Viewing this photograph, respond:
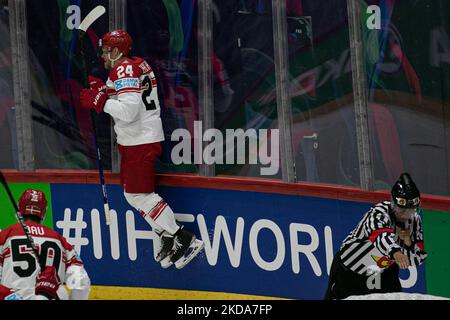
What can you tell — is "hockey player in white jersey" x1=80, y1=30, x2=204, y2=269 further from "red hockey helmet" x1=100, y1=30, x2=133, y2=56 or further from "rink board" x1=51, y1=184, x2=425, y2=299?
"rink board" x1=51, y1=184, x2=425, y2=299

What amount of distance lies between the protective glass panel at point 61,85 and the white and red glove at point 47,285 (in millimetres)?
2675

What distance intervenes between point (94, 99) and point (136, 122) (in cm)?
35

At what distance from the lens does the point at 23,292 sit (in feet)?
27.7

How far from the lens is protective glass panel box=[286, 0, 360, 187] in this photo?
1006 centimetres

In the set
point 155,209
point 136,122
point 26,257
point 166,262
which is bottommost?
point 166,262

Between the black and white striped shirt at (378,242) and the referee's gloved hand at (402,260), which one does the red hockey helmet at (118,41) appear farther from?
the referee's gloved hand at (402,260)

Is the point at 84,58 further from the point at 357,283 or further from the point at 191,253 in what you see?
the point at 357,283

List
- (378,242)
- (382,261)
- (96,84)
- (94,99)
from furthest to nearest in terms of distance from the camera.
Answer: (96,84)
(94,99)
(382,261)
(378,242)

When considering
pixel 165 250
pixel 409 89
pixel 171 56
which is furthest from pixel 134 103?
pixel 409 89

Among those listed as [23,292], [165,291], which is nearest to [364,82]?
[165,291]

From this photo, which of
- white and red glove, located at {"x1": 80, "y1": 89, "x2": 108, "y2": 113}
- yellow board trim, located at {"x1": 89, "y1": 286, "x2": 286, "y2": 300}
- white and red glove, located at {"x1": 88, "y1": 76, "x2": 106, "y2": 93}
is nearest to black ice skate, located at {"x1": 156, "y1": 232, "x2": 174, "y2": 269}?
yellow board trim, located at {"x1": 89, "y1": 286, "x2": 286, "y2": 300}

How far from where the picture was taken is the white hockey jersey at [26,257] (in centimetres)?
859

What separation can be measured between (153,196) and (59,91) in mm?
1182

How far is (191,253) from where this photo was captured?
10641 millimetres
